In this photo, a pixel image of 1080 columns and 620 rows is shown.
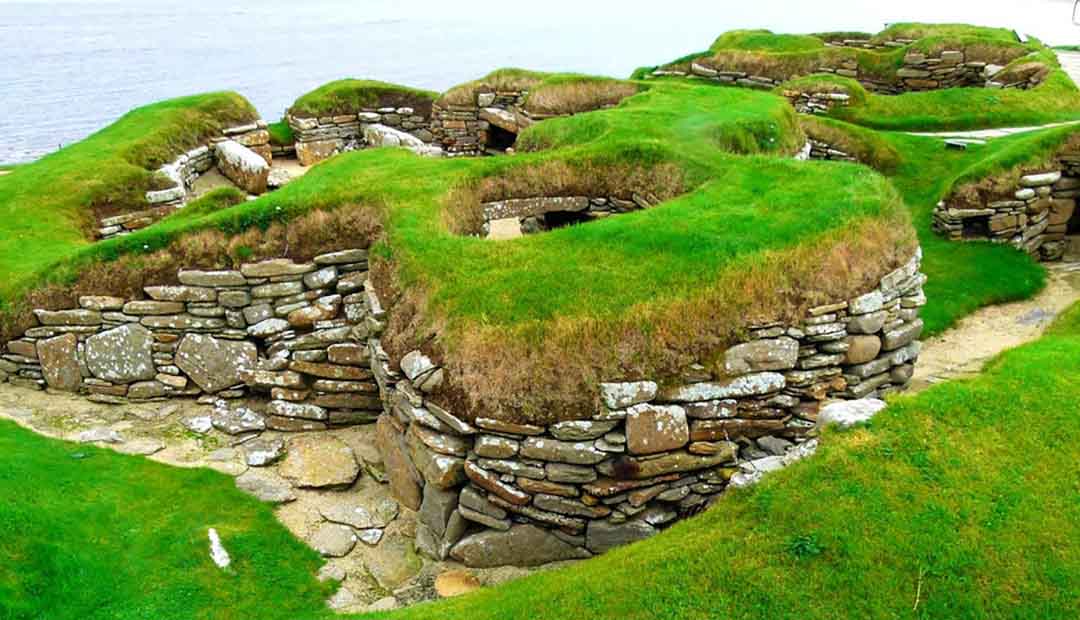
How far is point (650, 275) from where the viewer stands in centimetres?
1074

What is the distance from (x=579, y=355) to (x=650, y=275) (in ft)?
5.72

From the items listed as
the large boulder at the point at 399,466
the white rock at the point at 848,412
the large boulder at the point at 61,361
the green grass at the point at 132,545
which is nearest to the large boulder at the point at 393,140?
the large boulder at the point at 61,361

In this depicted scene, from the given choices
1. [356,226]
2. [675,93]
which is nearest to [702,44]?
[675,93]

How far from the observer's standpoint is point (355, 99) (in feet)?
91.8

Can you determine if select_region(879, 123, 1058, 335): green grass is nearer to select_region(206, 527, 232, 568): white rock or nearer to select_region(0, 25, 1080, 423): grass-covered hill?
select_region(0, 25, 1080, 423): grass-covered hill

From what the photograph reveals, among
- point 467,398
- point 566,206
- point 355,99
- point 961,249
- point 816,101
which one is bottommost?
point 961,249

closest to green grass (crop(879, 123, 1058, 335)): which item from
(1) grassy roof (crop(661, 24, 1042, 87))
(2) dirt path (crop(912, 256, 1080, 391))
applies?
(2) dirt path (crop(912, 256, 1080, 391))

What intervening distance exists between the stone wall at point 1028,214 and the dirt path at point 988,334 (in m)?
1.29

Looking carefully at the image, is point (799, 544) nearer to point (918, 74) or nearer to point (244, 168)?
point (244, 168)

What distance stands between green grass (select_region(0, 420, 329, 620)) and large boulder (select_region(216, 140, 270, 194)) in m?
11.9

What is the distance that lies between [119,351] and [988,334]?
613 inches

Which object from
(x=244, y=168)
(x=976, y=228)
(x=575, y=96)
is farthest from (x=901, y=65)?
(x=244, y=168)

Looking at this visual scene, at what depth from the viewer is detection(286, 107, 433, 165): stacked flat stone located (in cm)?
2684

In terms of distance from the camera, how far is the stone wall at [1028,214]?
1786 cm
